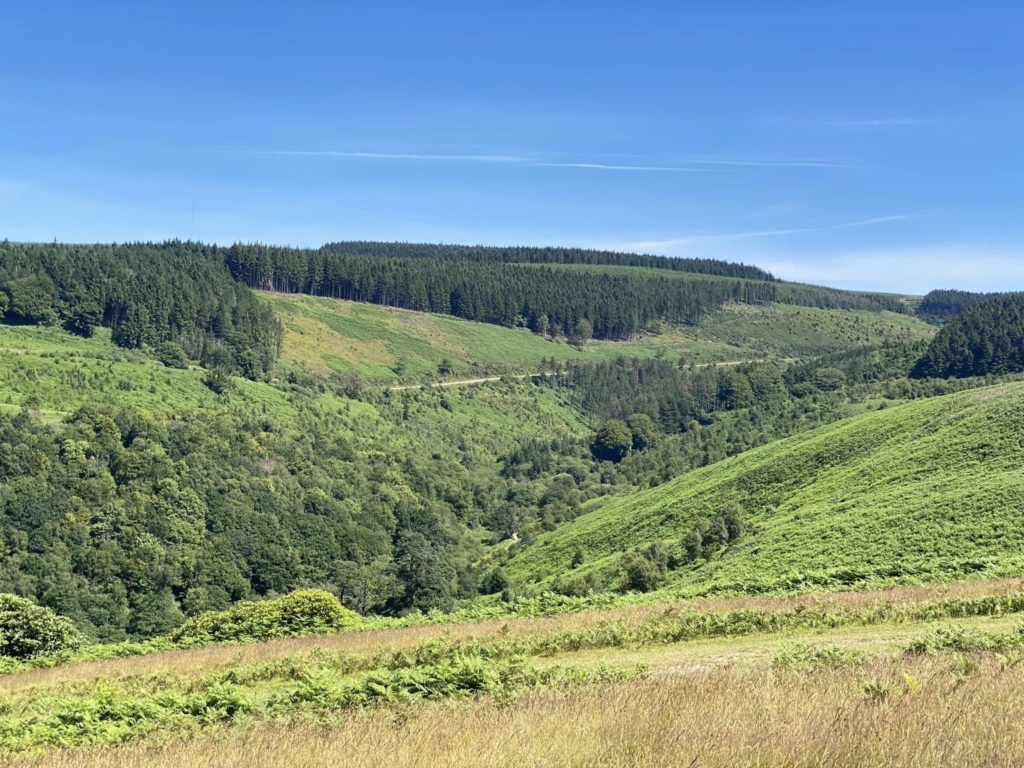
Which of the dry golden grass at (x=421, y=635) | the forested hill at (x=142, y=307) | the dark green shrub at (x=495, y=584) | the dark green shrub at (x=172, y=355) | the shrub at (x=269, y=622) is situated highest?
the forested hill at (x=142, y=307)

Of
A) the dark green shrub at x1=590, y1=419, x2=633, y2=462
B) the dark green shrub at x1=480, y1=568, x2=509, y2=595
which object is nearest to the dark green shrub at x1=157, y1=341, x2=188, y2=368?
the dark green shrub at x1=590, y1=419, x2=633, y2=462

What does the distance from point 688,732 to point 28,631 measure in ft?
106

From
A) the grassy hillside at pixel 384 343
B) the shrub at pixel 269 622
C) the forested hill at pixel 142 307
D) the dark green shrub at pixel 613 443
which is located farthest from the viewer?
the grassy hillside at pixel 384 343

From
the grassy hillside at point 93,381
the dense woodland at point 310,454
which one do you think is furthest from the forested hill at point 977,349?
the grassy hillside at point 93,381

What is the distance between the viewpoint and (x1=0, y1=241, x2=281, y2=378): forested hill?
121688 millimetres

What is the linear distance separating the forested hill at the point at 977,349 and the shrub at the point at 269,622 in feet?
420

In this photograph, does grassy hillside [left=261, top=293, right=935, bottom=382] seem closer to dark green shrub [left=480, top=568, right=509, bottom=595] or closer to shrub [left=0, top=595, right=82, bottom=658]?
dark green shrub [left=480, top=568, right=509, bottom=595]

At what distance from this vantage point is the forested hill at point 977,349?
132 metres

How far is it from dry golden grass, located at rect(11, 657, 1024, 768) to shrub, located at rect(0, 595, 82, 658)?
87.1 feet

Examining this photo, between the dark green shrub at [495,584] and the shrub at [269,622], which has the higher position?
the shrub at [269,622]

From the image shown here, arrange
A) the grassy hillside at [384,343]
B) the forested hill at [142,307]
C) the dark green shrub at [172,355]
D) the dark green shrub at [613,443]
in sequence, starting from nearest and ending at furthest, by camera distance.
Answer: the dark green shrub at [172,355] → the forested hill at [142,307] → the dark green shrub at [613,443] → the grassy hillside at [384,343]

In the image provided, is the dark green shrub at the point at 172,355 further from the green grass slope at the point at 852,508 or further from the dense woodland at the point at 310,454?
the green grass slope at the point at 852,508

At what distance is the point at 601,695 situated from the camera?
9.16 meters

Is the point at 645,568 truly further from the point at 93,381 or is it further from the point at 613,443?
the point at 613,443
